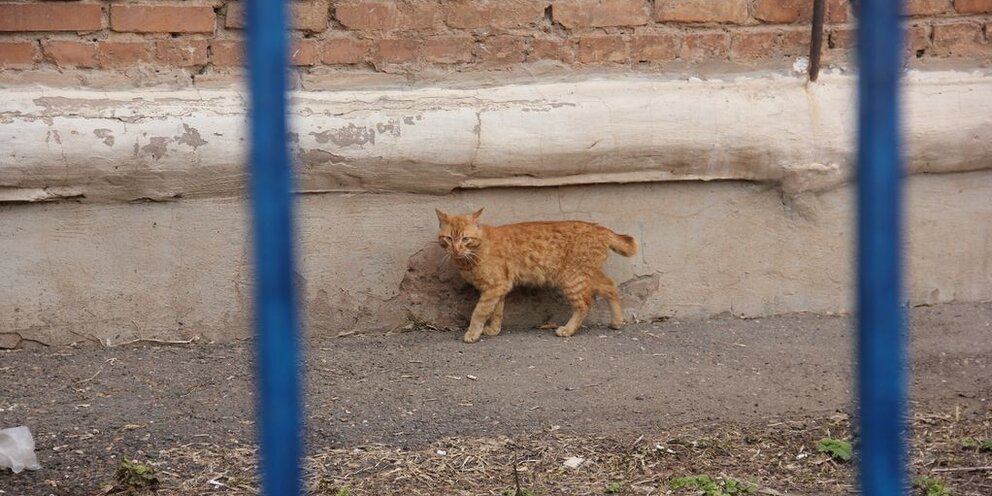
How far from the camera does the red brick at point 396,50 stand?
5.19 metres

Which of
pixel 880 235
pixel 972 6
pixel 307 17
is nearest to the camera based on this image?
pixel 880 235

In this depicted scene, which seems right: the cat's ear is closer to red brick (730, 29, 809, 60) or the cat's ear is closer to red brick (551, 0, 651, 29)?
red brick (551, 0, 651, 29)

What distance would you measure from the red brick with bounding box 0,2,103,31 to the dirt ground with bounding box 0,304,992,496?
53.6 inches

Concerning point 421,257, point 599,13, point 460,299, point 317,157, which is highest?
point 599,13

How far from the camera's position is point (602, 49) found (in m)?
5.32

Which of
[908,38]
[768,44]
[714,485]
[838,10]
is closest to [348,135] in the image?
[768,44]

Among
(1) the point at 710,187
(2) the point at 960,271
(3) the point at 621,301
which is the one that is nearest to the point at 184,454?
(3) the point at 621,301

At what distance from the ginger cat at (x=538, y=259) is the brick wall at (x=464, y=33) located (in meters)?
0.74

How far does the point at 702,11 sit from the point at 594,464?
2348mm

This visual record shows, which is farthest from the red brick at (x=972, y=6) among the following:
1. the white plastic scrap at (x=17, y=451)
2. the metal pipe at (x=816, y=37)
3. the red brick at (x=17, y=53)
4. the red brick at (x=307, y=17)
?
the white plastic scrap at (x=17, y=451)

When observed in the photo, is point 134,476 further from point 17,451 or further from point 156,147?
point 156,147

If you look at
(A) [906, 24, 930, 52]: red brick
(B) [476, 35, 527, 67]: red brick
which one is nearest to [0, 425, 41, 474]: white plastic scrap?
(B) [476, 35, 527, 67]: red brick

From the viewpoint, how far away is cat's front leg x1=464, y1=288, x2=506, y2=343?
5.34m

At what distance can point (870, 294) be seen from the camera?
1.48 m
